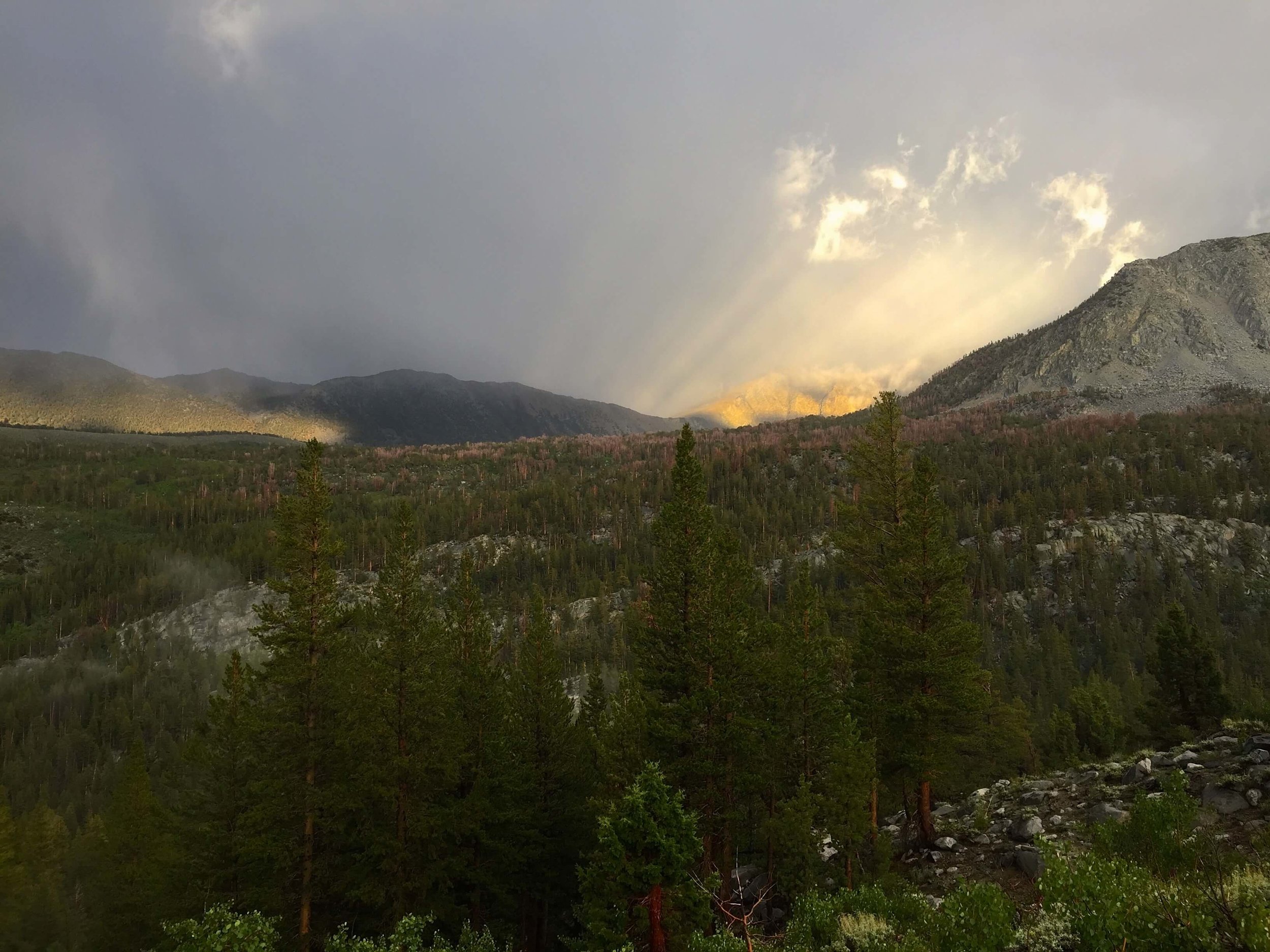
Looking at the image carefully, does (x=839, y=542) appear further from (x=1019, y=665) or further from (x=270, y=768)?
(x=1019, y=665)

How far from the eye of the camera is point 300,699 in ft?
82.5

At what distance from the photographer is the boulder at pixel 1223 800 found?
16.2 meters

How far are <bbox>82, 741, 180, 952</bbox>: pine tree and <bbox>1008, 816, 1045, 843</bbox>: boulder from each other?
137ft

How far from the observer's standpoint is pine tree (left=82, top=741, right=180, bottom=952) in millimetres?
34812

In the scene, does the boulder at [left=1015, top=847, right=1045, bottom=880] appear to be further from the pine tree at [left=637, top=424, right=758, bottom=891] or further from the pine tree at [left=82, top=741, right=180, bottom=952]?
the pine tree at [left=82, top=741, right=180, bottom=952]

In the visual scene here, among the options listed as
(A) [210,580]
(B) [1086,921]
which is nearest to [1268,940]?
(B) [1086,921]

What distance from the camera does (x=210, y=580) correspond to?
18688 centimetres

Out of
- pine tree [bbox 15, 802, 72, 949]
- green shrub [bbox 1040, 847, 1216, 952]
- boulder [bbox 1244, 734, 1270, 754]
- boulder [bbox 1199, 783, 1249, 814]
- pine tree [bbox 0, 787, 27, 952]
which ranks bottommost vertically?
pine tree [bbox 15, 802, 72, 949]

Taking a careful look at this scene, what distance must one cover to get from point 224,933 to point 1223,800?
84.1ft

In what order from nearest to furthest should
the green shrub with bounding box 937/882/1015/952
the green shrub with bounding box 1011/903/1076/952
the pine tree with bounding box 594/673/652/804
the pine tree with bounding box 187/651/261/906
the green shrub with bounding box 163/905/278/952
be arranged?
the green shrub with bounding box 1011/903/1076/952 < the green shrub with bounding box 937/882/1015/952 < the green shrub with bounding box 163/905/278/952 < the pine tree with bounding box 594/673/652/804 < the pine tree with bounding box 187/651/261/906

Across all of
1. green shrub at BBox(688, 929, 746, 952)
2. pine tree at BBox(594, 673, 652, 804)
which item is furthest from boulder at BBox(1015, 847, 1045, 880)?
pine tree at BBox(594, 673, 652, 804)

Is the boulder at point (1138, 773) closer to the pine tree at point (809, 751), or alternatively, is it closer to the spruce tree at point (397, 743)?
the pine tree at point (809, 751)

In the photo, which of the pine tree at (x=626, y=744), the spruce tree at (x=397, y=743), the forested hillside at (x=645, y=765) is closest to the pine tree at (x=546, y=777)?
the forested hillside at (x=645, y=765)

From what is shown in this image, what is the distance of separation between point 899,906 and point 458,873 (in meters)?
21.6
